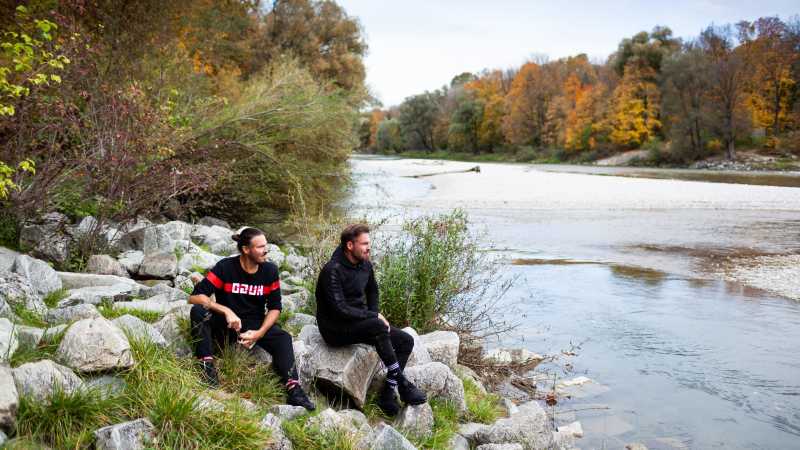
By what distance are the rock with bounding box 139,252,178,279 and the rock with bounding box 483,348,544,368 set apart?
13.0 ft

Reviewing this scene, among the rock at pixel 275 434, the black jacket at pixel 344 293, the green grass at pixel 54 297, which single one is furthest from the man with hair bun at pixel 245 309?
the green grass at pixel 54 297

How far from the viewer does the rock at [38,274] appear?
6.04m

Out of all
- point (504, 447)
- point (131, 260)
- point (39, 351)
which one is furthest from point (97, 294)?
point (504, 447)

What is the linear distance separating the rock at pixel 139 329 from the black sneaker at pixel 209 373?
0.31 metres

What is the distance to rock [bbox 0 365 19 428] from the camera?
135 inches

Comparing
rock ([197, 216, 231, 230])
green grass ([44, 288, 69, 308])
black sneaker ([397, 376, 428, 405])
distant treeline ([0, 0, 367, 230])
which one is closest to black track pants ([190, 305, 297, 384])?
black sneaker ([397, 376, 428, 405])

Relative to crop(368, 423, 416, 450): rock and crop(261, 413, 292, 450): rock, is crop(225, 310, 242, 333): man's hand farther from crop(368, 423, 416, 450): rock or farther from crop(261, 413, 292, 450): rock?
crop(368, 423, 416, 450): rock

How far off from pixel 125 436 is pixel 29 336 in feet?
4.24

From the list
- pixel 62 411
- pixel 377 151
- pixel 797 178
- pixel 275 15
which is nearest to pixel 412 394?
pixel 62 411

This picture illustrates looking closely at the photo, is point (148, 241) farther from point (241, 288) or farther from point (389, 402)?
point (389, 402)

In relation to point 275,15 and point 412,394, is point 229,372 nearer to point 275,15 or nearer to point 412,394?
point 412,394

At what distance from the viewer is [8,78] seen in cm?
770

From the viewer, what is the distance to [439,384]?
17.7ft

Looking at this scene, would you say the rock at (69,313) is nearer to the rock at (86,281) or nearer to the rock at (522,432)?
the rock at (86,281)
